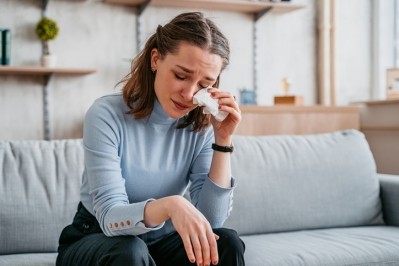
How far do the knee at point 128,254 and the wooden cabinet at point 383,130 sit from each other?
2.61 meters

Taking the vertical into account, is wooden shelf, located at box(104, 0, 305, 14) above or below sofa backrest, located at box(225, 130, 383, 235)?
above

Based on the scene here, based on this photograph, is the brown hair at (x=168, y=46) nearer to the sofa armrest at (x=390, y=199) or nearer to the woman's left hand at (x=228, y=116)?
the woman's left hand at (x=228, y=116)

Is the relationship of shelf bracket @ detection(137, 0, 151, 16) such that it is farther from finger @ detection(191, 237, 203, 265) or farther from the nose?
finger @ detection(191, 237, 203, 265)

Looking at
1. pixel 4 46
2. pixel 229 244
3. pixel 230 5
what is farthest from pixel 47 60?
pixel 229 244

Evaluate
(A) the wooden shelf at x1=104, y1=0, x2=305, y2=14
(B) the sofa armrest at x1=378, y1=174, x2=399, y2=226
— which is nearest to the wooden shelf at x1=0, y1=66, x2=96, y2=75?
(A) the wooden shelf at x1=104, y1=0, x2=305, y2=14

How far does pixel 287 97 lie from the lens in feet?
11.8

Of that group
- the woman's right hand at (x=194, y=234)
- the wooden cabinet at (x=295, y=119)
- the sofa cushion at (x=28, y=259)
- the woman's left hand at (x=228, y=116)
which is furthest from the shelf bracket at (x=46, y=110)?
the woman's right hand at (x=194, y=234)

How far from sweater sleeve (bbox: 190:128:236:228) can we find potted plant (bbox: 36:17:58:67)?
1.92 metres

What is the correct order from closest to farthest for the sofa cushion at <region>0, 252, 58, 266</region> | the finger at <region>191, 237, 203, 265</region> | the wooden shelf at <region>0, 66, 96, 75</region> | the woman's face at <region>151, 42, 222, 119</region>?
1. the finger at <region>191, 237, 203, 265</region>
2. the woman's face at <region>151, 42, 222, 119</region>
3. the sofa cushion at <region>0, 252, 58, 266</region>
4. the wooden shelf at <region>0, 66, 96, 75</region>

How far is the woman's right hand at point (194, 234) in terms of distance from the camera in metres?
1.20

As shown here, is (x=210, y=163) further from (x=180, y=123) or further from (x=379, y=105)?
(x=379, y=105)

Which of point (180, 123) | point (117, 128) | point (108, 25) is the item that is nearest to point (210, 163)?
point (180, 123)

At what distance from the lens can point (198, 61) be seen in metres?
1.41

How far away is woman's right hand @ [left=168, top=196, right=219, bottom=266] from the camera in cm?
120
